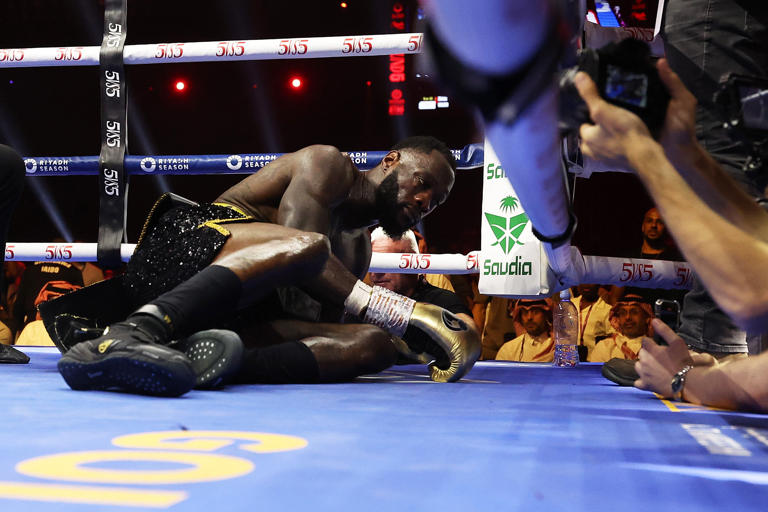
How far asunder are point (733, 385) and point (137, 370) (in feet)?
2.75

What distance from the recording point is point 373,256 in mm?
2152

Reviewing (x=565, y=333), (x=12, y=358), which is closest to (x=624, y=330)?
(x=565, y=333)

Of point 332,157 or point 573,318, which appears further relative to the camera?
point 573,318

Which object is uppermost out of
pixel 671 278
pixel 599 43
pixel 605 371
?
pixel 599 43

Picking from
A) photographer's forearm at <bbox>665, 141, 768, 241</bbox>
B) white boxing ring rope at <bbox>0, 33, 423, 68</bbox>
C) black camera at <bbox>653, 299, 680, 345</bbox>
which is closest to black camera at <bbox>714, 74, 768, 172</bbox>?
photographer's forearm at <bbox>665, 141, 768, 241</bbox>

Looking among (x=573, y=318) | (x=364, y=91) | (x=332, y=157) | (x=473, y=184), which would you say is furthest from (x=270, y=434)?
(x=364, y=91)

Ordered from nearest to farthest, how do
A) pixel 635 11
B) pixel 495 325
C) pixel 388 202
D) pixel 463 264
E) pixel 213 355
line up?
pixel 213 355 < pixel 388 202 < pixel 463 264 < pixel 495 325 < pixel 635 11

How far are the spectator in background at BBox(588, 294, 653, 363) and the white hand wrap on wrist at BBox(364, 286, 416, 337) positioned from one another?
2.22 m

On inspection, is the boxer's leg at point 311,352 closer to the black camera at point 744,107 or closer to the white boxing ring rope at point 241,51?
the black camera at point 744,107

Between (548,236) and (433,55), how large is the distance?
682mm

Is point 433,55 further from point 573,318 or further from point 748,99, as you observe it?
point 573,318

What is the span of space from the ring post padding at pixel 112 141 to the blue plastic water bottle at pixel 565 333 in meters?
1.41

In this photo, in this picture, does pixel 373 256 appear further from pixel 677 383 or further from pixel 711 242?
pixel 711 242

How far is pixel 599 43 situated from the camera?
1.74m
